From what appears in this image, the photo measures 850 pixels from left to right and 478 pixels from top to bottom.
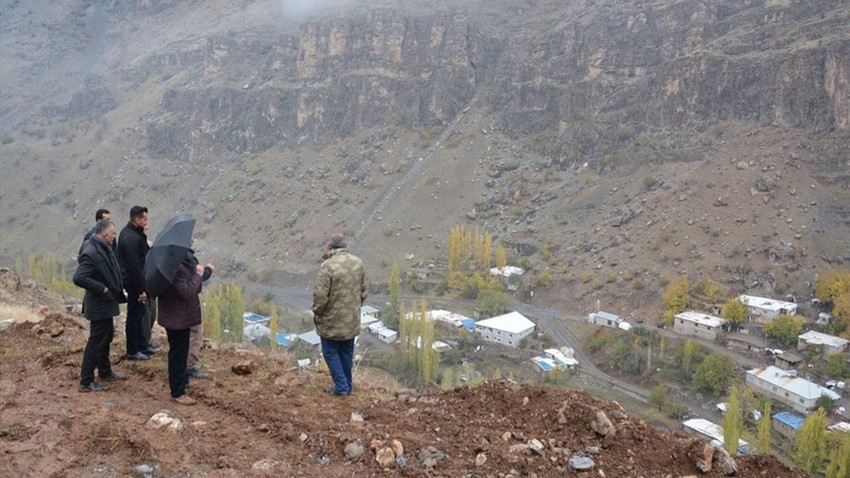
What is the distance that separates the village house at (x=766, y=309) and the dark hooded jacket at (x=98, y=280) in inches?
1473

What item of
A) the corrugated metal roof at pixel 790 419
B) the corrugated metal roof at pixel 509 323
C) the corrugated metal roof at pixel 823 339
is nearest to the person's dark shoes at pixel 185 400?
the corrugated metal roof at pixel 790 419

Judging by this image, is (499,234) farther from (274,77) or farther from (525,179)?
(274,77)

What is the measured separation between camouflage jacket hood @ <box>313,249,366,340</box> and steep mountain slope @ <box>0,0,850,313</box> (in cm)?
3738

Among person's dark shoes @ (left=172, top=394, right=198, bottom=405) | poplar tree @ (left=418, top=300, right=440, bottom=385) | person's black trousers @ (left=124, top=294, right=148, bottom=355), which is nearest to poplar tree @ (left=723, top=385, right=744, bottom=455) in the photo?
poplar tree @ (left=418, top=300, right=440, bottom=385)

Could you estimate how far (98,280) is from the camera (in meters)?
5.97

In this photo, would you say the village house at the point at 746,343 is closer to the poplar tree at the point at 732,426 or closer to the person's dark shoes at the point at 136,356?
the poplar tree at the point at 732,426

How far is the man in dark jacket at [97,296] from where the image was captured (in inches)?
232

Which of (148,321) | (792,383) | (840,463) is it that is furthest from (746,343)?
(148,321)

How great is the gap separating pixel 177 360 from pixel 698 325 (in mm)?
35117

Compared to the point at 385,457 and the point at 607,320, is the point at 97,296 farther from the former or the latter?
the point at 607,320

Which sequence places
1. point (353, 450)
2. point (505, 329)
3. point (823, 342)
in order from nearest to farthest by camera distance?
1. point (353, 450)
2. point (823, 342)
3. point (505, 329)

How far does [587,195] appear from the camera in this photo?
190 feet

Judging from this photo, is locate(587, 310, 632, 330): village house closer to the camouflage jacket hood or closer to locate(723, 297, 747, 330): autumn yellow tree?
locate(723, 297, 747, 330): autumn yellow tree

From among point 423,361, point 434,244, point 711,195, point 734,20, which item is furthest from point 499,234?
point 734,20
